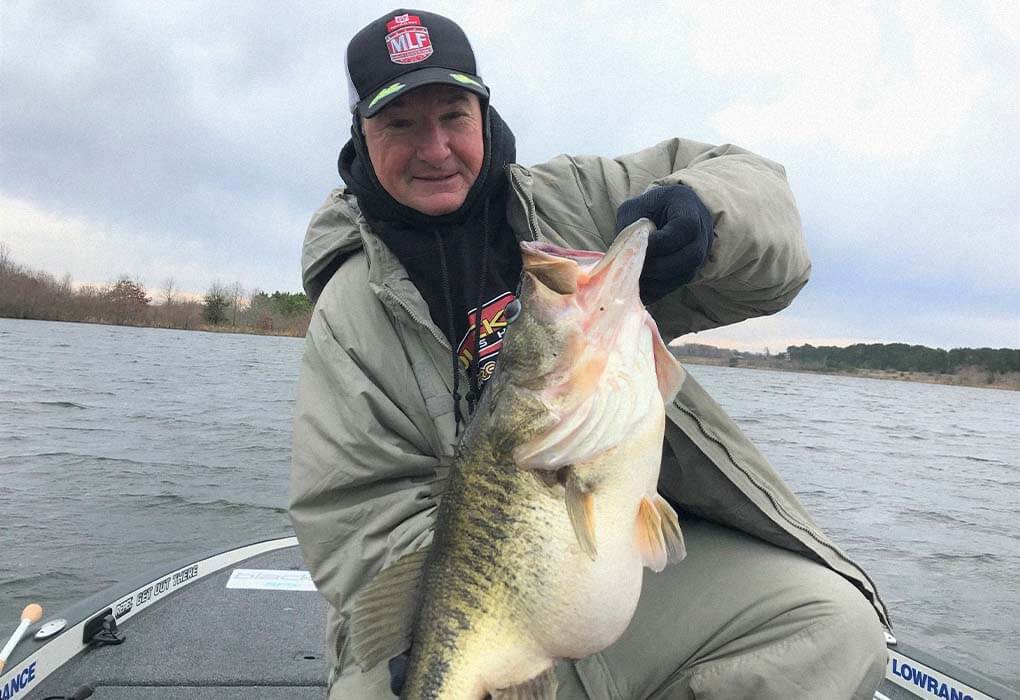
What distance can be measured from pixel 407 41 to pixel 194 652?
132 inches

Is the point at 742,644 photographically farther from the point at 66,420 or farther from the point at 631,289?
the point at 66,420

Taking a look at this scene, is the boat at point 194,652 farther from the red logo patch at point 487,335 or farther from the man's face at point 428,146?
the man's face at point 428,146

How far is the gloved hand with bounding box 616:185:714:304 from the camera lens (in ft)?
6.40

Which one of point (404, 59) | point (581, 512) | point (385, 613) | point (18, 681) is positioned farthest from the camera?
point (18, 681)

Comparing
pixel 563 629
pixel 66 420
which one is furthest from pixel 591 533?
pixel 66 420

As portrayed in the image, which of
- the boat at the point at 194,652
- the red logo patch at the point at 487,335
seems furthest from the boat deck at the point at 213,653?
the red logo patch at the point at 487,335

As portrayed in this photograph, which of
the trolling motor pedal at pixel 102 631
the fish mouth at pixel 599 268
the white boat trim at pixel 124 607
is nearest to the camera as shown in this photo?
the fish mouth at pixel 599 268

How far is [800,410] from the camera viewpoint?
34750mm

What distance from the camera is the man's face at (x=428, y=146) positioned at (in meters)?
2.71

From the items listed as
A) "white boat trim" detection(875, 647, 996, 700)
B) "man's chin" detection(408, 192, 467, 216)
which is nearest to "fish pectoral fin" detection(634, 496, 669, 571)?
"man's chin" detection(408, 192, 467, 216)

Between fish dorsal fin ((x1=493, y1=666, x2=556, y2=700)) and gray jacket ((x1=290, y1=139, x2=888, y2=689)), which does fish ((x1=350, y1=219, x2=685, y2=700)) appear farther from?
gray jacket ((x1=290, y1=139, x2=888, y2=689))

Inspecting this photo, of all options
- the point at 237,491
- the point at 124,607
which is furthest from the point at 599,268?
the point at 237,491

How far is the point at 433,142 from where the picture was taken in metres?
2.71

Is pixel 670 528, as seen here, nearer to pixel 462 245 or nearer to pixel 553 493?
pixel 553 493
